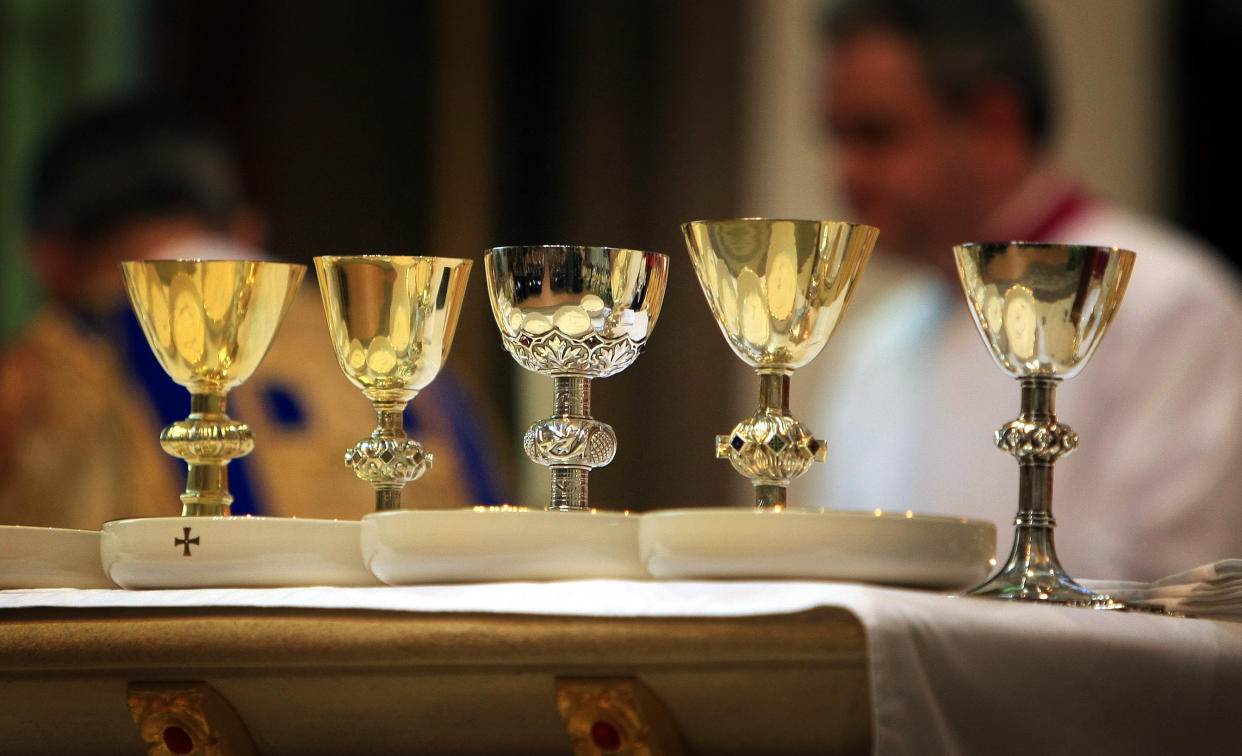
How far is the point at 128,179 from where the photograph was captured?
3.59 m

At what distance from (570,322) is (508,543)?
22 centimetres

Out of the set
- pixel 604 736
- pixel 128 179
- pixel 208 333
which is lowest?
pixel 604 736

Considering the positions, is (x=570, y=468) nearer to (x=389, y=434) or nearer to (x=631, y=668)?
(x=389, y=434)

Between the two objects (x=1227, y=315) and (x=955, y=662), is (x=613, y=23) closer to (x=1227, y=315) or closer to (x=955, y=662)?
(x=1227, y=315)

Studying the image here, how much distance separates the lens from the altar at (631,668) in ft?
3.55

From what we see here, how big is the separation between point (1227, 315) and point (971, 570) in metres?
2.47

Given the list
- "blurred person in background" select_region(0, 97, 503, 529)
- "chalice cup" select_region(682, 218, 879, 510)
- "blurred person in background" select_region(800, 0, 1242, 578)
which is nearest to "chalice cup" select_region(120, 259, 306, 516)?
"chalice cup" select_region(682, 218, 879, 510)

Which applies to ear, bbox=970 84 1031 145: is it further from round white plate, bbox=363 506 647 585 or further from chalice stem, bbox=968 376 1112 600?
round white plate, bbox=363 506 647 585

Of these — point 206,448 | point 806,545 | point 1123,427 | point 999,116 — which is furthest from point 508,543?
point 999,116

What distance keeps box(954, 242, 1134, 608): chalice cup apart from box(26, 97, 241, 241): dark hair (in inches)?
94.1

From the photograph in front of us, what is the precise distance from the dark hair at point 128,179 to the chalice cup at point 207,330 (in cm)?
208

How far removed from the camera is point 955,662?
109 centimetres

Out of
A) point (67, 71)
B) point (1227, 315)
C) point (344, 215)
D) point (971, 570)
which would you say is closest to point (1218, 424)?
point (1227, 315)

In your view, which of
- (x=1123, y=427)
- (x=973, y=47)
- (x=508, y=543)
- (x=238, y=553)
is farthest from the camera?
(x=973, y=47)
